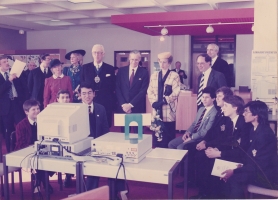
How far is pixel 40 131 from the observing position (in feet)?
8.91

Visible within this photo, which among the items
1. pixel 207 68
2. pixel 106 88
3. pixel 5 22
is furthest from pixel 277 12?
pixel 5 22

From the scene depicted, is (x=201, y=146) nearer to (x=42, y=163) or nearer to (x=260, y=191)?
(x=260, y=191)

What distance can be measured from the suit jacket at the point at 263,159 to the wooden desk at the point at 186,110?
369 centimetres

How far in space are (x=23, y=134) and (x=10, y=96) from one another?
1595 millimetres

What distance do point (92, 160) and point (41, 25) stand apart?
→ 8188 millimetres

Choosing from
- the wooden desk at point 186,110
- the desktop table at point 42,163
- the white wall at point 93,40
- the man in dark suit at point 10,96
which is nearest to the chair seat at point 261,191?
the desktop table at point 42,163

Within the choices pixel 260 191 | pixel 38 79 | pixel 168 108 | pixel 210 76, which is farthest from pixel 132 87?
pixel 260 191

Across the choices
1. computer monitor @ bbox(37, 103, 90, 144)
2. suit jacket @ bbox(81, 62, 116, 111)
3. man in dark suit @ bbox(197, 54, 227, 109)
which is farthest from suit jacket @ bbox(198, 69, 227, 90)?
computer monitor @ bbox(37, 103, 90, 144)

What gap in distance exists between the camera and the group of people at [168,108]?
2937mm

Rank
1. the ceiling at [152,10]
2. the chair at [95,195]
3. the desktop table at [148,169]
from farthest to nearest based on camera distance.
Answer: the ceiling at [152,10]
the desktop table at [148,169]
the chair at [95,195]

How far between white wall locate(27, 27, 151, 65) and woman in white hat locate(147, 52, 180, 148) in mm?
6438

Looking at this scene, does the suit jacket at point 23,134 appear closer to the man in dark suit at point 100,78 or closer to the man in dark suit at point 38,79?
the man in dark suit at point 100,78

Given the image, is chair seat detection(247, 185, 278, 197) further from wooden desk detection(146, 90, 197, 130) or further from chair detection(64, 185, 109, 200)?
wooden desk detection(146, 90, 197, 130)

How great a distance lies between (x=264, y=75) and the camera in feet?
12.3
